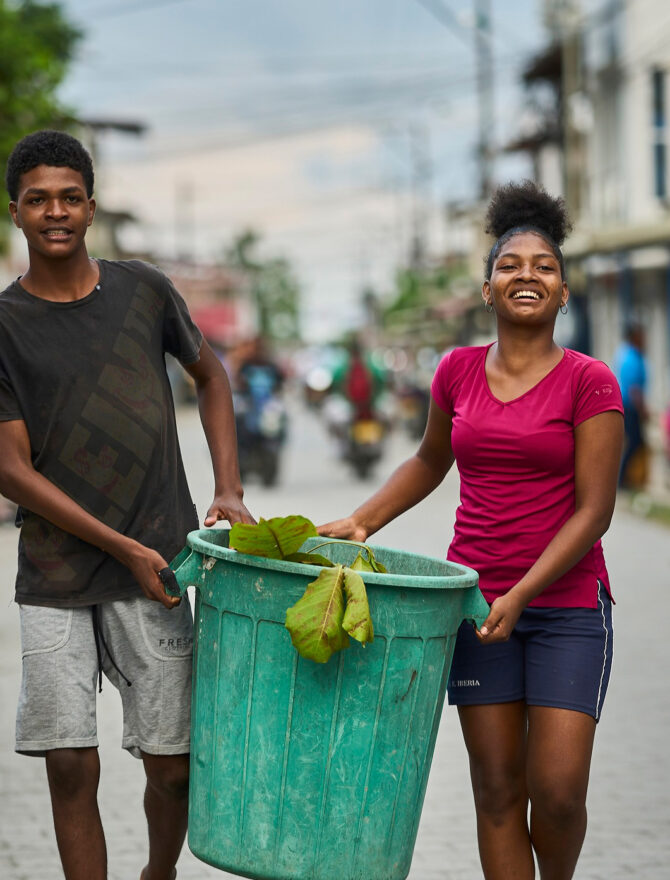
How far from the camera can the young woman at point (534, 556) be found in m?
3.45

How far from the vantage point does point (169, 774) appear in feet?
12.1

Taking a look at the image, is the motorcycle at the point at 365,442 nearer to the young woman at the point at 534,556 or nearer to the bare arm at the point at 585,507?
the young woman at the point at 534,556

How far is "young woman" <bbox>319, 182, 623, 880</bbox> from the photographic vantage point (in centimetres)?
345

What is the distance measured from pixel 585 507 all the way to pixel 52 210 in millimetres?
1476

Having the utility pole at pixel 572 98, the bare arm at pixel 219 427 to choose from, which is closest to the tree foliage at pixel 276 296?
the utility pole at pixel 572 98

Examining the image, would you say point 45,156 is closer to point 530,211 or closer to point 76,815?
point 530,211

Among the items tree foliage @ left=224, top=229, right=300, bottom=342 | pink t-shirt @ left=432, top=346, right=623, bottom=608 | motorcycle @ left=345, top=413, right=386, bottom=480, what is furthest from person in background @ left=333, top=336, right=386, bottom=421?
tree foliage @ left=224, top=229, right=300, bottom=342

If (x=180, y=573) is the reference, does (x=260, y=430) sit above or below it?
above

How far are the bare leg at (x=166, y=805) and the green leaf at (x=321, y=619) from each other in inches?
31.6

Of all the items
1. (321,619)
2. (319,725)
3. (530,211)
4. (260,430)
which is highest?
(530,211)

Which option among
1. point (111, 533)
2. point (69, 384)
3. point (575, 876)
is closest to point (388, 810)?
point (111, 533)

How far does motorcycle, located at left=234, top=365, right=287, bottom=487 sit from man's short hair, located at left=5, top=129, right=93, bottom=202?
14.9 m

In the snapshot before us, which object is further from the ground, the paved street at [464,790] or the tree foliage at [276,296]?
the tree foliage at [276,296]

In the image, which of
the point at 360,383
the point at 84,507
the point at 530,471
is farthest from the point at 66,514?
the point at 360,383
